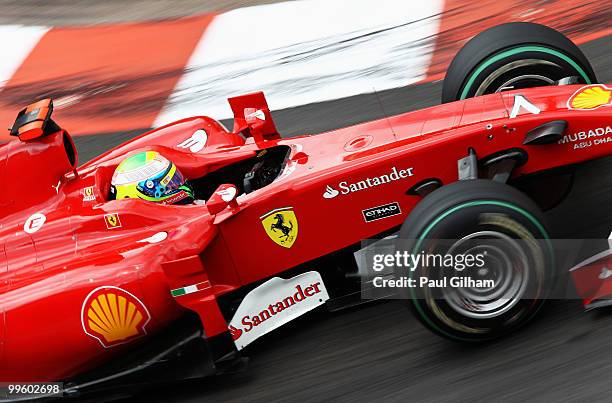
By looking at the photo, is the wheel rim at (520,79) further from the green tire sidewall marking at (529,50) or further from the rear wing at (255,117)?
the rear wing at (255,117)

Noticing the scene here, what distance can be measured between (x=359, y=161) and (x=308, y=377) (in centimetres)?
112

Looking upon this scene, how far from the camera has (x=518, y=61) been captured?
5.25 meters

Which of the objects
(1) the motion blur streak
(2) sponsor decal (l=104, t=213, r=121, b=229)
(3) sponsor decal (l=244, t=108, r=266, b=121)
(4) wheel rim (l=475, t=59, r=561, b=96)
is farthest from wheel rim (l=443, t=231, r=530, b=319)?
(1) the motion blur streak

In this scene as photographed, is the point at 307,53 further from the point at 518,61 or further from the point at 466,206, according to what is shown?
the point at 466,206

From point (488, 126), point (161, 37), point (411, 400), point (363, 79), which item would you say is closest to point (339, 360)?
point (411, 400)

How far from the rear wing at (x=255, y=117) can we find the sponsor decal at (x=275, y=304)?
928 mm

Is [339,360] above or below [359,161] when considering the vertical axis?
below

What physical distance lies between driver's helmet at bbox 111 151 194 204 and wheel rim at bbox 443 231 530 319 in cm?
155

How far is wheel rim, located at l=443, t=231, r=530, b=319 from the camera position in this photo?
13.9ft

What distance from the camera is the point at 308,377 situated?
15.4ft

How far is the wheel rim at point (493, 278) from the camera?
4223mm

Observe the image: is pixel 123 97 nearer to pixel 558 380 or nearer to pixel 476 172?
pixel 476 172

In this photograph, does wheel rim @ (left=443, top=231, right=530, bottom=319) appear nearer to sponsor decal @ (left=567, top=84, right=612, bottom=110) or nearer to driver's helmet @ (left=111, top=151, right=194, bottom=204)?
sponsor decal @ (left=567, top=84, right=612, bottom=110)

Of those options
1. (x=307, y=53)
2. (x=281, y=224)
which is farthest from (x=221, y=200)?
(x=307, y=53)
